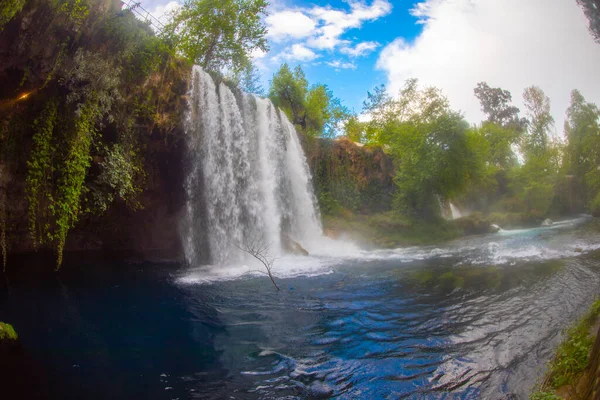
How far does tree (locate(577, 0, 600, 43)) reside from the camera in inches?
241

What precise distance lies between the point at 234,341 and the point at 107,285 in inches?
277

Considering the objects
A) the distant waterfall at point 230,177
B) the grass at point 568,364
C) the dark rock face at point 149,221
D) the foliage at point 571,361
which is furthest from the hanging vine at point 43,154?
the foliage at point 571,361

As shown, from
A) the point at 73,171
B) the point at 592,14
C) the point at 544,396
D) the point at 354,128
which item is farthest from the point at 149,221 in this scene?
the point at 354,128

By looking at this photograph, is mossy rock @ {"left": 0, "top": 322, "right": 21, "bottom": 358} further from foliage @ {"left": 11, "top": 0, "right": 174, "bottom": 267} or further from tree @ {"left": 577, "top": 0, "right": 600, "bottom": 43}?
tree @ {"left": 577, "top": 0, "right": 600, "bottom": 43}

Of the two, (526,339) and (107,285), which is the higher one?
(107,285)

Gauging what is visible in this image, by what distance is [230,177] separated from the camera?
15.3 metres

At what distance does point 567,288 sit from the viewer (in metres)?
8.30

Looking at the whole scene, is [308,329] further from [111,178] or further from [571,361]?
[111,178]

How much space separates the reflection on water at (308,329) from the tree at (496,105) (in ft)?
134

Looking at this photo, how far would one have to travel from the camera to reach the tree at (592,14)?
612 cm

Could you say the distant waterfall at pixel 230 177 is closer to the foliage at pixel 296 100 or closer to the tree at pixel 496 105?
the foliage at pixel 296 100

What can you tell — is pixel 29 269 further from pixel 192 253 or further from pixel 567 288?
pixel 567 288

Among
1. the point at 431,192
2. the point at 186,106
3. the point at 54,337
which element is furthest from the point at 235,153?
the point at 431,192

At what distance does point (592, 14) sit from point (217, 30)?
18.9 m
